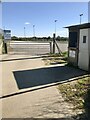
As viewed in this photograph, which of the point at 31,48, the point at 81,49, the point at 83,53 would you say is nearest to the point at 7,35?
the point at 31,48

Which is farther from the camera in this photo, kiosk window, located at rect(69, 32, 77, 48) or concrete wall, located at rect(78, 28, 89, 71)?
kiosk window, located at rect(69, 32, 77, 48)

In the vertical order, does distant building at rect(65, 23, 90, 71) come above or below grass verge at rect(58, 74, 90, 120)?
above

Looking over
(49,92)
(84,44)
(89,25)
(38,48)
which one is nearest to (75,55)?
(84,44)

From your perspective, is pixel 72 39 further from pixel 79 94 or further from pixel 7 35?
pixel 7 35

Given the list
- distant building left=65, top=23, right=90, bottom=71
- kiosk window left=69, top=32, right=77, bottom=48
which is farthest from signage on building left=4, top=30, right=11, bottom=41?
distant building left=65, top=23, right=90, bottom=71

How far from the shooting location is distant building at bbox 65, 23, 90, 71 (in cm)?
1398

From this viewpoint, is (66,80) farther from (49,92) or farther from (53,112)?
(53,112)

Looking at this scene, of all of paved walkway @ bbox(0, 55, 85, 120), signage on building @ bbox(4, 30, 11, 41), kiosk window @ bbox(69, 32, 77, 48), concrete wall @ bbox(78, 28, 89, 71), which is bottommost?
paved walkway @ bbox(0, 55, 85, 120)

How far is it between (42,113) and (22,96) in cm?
196

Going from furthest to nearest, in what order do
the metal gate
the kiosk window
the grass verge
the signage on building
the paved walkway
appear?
the signage on building → the metal gate → the kiosk window → the grass verge → the paved walkway

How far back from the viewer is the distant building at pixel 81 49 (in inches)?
551

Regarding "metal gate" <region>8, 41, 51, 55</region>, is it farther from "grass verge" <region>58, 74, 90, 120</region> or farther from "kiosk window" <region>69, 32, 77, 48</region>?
"grass verge" <region>58, 74, 90, 120</region>

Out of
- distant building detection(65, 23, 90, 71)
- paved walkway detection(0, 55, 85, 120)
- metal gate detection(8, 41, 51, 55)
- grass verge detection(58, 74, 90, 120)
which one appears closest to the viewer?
paved walkway detection(0, 55, 85, 120)

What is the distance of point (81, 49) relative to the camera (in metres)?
14.9
